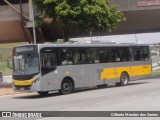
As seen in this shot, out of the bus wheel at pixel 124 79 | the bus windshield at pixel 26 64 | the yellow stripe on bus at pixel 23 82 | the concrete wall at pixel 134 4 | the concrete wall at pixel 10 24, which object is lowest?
the bus wheel at pixel 124 79

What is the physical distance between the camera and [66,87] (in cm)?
2367

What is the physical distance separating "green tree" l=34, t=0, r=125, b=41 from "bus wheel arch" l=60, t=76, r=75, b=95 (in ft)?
24.6

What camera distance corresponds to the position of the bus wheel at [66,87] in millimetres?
23494

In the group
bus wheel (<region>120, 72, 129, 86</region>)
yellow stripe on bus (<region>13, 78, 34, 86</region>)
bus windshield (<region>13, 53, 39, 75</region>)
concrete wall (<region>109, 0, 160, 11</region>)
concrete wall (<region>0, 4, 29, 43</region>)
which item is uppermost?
concrete wall (<region>109, 0, 160, 11</region>)

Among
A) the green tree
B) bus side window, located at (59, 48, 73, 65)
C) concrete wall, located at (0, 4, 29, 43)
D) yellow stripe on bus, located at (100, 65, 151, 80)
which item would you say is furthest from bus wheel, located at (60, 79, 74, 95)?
concrete wall, located at (0, 4, 29, 43)

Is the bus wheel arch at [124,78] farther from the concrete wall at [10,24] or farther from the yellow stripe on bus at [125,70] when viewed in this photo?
the concrete wall at [10,24]

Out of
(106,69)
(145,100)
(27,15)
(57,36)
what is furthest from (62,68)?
(57,36)

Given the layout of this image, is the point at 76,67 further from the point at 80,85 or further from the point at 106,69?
the point at 106,69

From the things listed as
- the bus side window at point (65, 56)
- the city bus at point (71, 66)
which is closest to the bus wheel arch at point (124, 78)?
the city bus at point (71, 66)

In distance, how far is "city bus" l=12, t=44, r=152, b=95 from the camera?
22.3m

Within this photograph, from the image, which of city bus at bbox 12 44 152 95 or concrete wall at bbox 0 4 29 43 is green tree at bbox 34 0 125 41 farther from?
concrete wall at bbox 0 4 29 43

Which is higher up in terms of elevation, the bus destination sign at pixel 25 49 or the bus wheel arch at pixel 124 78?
the bus destination sign at pixel 25 49

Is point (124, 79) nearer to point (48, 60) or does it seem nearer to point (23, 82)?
point (48, 60)

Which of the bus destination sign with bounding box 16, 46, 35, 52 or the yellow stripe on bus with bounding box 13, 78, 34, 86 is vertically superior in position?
the bus destination sign with bounding box 16, 46, 35, 52
